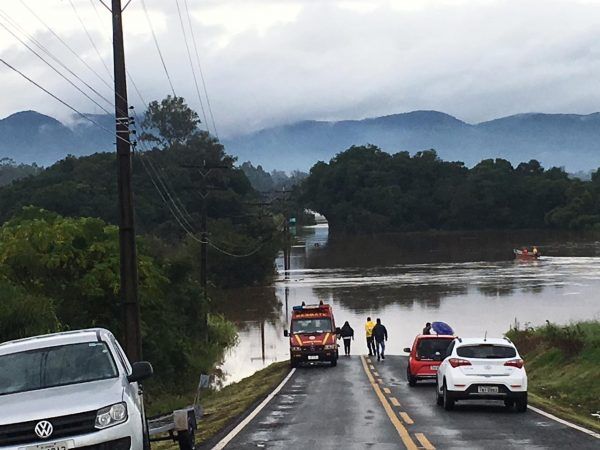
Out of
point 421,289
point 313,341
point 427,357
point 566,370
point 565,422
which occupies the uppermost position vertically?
point 427,357

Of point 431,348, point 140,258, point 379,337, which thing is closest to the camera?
point 431,348

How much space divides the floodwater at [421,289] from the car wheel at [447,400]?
27.5 metres

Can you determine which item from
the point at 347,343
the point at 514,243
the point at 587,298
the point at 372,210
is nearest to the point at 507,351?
the point at 347,343

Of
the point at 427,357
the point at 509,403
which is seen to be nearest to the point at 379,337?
the point at 427,357

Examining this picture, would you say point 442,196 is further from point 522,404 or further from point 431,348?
point 522,404

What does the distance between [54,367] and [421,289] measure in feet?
286

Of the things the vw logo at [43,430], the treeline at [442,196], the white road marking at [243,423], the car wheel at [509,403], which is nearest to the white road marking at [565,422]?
the car wheel at [509,403]

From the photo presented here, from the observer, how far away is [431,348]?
2880 cm

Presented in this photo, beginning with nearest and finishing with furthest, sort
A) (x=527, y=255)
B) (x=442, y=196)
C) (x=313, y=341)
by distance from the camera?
(x=313, y=341) < (x=527, y=255) < (x=442, y=196)

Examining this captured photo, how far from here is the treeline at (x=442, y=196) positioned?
Result: 6855 inches

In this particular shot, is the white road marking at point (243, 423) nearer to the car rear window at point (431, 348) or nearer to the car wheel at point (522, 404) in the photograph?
the car rear window at point (431, 348)

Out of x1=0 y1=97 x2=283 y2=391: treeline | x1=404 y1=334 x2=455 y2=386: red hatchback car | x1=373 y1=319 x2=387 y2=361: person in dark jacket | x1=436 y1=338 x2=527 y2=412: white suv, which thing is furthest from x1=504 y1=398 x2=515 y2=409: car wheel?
x1=373 y1=319 x2=387 y2=361: person in dark jacket

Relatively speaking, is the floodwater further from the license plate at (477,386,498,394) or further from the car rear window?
the license plate at (477,386,498,394)

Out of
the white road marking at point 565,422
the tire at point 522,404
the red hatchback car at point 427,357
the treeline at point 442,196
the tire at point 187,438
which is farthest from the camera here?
the treeline at point 442,196
